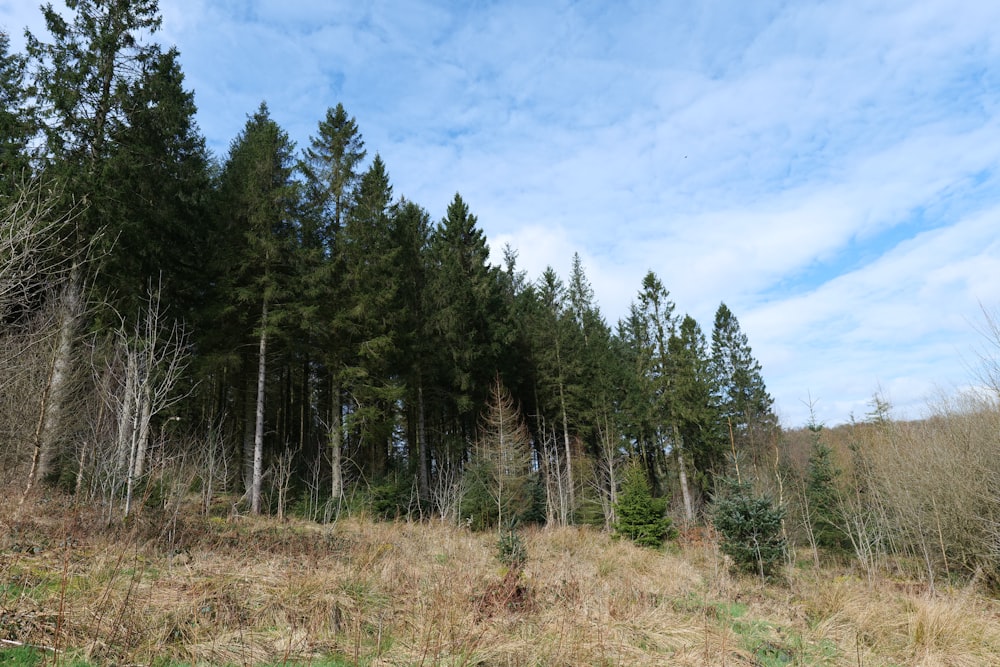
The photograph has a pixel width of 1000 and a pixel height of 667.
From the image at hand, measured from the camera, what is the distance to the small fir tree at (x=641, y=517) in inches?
778

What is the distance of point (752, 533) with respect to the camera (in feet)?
42.0

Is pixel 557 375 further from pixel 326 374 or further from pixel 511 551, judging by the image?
pixel 511 551

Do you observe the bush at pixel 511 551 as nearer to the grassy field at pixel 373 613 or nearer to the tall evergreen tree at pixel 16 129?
the grassy field at pixel 373 613

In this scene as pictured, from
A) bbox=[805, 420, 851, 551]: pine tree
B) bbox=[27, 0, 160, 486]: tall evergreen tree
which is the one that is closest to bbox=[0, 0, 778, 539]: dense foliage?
bbox=[27, 0, 160, 486]: tall evergreen tree

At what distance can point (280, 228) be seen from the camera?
19172 millimetres

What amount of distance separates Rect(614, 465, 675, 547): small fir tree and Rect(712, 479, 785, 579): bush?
6.85m

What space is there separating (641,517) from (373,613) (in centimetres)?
1620

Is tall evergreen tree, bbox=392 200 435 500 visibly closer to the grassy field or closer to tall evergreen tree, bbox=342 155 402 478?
tall evergreen tree, bbox=342 155 402 478

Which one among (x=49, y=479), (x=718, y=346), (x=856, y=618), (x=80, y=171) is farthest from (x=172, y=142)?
(x=718, y=346)

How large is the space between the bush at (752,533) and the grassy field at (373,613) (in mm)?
2838

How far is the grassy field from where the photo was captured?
4.52 metres

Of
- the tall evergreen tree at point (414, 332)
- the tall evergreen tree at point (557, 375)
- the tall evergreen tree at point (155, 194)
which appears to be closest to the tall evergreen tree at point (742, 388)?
the tall evergreen tree at point (557, 375)

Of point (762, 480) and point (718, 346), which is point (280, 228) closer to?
point (762, 480)

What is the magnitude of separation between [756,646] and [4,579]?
325 inches
